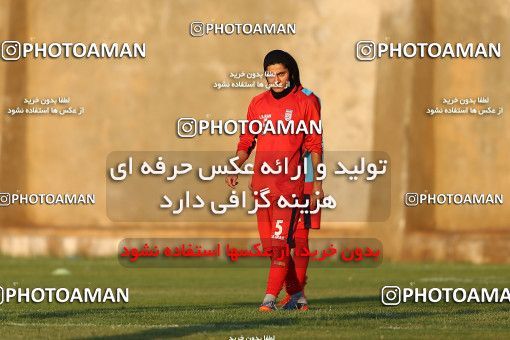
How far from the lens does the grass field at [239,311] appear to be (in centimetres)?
1152

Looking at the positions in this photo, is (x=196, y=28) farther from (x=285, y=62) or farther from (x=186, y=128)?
(x=285, y=62)

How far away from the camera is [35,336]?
11.1 metres

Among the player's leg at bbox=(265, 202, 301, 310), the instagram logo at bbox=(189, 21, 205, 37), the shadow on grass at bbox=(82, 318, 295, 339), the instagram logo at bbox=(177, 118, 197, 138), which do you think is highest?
the instagram logo at bbox=(189, 21, 205, 37)

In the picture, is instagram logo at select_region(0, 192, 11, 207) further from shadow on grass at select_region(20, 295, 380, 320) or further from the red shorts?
the red shorts

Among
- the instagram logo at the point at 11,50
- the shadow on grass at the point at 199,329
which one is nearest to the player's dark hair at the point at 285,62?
the shadow on grass at the point at 199,329

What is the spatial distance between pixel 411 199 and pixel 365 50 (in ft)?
9.38

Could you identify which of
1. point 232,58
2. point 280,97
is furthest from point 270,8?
point 280,97

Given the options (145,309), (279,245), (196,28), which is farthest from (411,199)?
(279,245)

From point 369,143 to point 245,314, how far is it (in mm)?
14598

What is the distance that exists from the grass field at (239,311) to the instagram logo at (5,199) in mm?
5110

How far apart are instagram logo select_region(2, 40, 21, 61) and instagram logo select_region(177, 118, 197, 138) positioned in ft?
11.3

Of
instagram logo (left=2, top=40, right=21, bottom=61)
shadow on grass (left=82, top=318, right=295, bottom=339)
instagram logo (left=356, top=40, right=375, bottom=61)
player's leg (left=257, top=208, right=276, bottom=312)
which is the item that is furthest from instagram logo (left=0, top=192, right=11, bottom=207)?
shadow on grass (left=82, top=318, right=295, bottom=339)

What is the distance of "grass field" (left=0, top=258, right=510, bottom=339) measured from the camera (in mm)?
11516

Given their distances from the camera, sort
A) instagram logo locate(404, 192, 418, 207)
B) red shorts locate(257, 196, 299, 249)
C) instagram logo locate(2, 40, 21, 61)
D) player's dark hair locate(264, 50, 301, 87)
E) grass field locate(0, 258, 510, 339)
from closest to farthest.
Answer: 1. grass field locate(0, 258, 510, 339)
2. red shorts locate(257, 196, 299, 249)
3. player's dark hair locate(264, 50, 301, 87)
4. instagram logo locate(404, 192, 418, 207)
5. instagram logo locate(2, 40, 21, 61)
